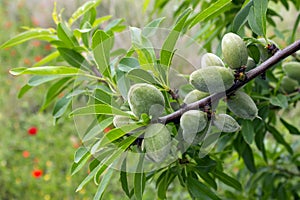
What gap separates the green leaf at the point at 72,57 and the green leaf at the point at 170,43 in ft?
0.90

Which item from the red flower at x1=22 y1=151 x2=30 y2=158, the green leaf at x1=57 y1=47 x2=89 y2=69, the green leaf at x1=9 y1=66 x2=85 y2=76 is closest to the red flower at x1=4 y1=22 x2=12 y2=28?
the red flower at x1=22 y1=151 x2=30 y2=158

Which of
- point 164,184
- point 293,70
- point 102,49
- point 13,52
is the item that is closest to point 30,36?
point 102,49

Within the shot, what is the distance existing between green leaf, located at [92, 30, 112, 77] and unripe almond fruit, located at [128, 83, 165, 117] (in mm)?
135

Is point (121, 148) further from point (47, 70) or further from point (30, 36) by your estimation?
point (30, 36)

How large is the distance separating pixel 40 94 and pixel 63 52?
9.66 feet

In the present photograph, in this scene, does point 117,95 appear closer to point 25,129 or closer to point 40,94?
point 25,129

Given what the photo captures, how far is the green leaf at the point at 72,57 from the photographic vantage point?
0.83 metres

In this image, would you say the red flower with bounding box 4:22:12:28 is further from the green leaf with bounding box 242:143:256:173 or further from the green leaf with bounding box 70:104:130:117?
the green leaf with bounding box 70:104:130:117

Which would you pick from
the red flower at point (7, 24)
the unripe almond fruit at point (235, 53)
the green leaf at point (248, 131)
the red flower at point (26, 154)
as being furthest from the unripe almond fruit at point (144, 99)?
the red flower at point (7, 24)

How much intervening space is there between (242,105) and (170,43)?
0.40 feet

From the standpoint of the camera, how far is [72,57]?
839mm

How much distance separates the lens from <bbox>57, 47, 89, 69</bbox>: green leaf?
831 millimetres

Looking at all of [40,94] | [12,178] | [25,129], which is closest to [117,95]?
[12,178]

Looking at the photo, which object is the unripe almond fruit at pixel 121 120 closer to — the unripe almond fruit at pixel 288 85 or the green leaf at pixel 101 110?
the green leaf at pixel 101 110
